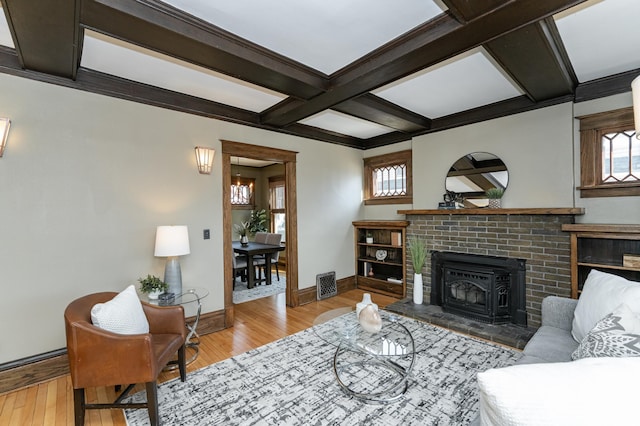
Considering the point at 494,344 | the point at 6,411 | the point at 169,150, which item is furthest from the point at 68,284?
the point at 494,344

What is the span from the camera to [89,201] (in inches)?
Result: 107

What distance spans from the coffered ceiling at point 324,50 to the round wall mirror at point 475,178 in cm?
66

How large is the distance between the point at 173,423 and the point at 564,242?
402 cm

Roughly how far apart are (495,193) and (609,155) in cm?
110

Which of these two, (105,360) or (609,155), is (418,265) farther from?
(105,360)

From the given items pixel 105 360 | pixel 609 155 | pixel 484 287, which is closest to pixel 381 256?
pixel 484 287

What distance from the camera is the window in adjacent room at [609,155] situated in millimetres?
2910

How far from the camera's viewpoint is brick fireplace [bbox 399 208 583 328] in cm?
319

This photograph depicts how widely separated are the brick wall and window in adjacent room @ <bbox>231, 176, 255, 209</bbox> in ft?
16.7

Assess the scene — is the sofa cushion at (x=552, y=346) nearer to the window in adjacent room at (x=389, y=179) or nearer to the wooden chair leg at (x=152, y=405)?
the wooden chair leg at (x=152, y=405)

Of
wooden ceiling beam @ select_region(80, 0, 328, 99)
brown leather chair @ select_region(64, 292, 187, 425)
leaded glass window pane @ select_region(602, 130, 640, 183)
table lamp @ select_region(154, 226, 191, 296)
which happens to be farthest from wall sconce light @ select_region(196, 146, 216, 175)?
leaded glass window pane @ select_region(602, 130, 640, 183)

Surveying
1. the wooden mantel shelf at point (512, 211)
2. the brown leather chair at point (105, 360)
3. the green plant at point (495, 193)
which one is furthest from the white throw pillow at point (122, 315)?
the green plant at point (495, 193)

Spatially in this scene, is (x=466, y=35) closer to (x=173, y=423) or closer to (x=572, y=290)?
(x=572, y=290)

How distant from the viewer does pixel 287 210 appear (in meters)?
4.44
